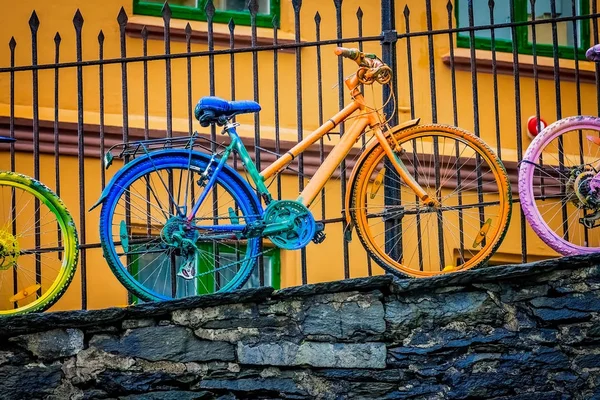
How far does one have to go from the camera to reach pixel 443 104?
1028 centimetres

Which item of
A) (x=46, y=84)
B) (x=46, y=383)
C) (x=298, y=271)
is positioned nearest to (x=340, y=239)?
(x=298, y=271)

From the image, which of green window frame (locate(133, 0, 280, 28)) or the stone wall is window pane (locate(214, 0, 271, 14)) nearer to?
green window frame (locate(133, 0, 280, 28))

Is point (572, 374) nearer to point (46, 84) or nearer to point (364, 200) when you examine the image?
point (364, 200)

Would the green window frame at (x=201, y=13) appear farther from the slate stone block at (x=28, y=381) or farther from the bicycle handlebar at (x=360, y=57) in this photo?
the slate stone block at (x=28, y=381)

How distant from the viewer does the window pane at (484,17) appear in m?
10.6

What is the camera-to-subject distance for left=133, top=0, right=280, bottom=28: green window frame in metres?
9.80

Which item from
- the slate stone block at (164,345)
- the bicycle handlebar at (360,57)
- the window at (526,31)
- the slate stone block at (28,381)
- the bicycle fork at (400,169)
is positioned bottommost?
the slate stone block at (28,381)

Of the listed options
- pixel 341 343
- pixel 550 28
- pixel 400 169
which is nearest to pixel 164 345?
pixel 341 343

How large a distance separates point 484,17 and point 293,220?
4013 millimetres

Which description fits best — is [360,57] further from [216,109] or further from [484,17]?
[484,17]

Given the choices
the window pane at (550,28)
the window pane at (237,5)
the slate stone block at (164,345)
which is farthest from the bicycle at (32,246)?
the window pane at (550,28)

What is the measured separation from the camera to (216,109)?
7316mm

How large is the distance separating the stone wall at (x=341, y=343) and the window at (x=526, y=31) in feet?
11.7

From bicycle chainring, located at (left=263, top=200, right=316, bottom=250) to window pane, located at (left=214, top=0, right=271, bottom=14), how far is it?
3003mm
